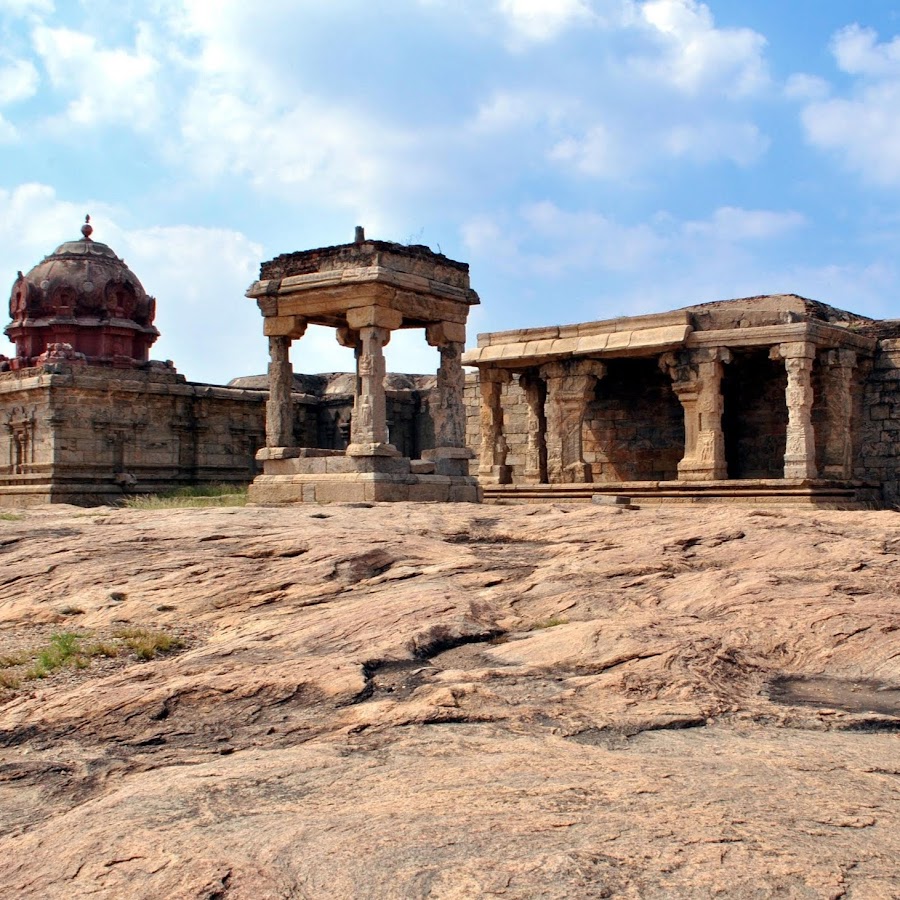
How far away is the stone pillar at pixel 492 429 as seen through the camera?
2136 cm

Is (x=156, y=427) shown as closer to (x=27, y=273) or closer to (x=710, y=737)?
(x=27, y=273)

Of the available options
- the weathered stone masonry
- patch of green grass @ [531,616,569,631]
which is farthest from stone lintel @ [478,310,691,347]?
patch of green grass @ [531,616,569,631]

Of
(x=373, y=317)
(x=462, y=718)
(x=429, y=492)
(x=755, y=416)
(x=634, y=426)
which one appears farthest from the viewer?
(x=634, y=426)

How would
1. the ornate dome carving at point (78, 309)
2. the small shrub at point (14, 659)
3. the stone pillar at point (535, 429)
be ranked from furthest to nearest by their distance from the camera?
the ornate dome carving at point (78, 309) < the stone pillar at point (535, 429) < the small shrub at point (14, 659)

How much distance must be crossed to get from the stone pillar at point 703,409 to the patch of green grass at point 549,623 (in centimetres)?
1220

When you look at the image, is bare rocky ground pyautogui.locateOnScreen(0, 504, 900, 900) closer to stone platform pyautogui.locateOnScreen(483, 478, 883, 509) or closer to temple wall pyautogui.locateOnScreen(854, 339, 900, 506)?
stone platform pyautogui.locateOnScreen(483, 478, 883, 509)

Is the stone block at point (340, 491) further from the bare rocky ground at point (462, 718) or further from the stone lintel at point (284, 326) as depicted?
the bare rocky ground at point (462, 718)

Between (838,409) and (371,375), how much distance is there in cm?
845

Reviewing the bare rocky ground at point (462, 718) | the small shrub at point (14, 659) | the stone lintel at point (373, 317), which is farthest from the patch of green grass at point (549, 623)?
the stone lintel at point (373, 317)

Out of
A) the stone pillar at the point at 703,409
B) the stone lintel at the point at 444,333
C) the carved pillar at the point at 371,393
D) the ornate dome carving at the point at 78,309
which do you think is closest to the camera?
the carved pillar at the point at 371,393

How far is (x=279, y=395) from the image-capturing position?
50.4 ft

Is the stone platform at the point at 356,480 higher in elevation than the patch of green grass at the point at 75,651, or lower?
higher

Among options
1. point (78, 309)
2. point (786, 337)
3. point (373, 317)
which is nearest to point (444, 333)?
point (373, 317)

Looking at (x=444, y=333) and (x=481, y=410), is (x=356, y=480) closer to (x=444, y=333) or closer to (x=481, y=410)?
(x=444, y=333)
